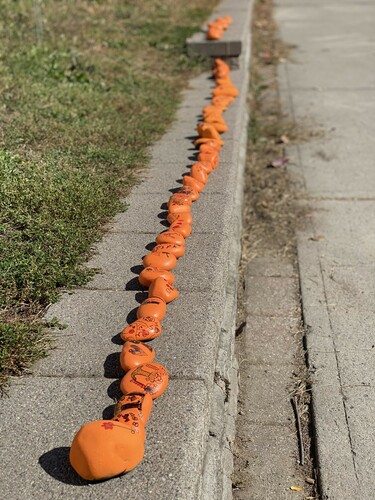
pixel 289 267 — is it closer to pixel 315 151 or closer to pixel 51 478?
pixel 315 151

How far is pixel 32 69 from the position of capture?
6203mm

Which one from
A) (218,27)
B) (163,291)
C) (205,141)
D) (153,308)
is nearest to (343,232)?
(205,141)

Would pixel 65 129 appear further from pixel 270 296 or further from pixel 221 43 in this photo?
pixel 221 43

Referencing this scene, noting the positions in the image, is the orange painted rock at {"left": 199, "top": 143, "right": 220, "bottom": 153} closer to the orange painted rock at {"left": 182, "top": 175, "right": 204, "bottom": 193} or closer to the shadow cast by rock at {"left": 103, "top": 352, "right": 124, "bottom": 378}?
the orange painted rock at {"left": 182, "top": 175, "right": 204, "bottom": 193}

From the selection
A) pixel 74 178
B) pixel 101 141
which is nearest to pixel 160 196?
pixel 74 178

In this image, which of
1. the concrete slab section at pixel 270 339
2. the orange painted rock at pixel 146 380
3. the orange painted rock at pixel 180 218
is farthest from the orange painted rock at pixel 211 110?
the orange painted rock at pixel 146 380

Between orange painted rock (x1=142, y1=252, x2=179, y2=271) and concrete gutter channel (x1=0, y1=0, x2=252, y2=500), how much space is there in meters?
0.06

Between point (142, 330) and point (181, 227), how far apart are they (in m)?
0.98

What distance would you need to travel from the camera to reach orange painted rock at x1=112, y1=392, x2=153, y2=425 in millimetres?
2293

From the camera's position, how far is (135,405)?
7.64ft

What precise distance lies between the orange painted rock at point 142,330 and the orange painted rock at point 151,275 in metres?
0.36

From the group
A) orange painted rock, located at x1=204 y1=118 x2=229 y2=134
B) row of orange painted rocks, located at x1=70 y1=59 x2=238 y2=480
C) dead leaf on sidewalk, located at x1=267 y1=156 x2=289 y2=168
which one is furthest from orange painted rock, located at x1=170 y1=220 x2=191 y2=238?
dead leaf on sidewalk, located at x1=267 y1=156 x2=289 y2=168

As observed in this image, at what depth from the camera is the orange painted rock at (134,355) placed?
8.38 feet

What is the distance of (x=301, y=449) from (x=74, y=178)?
209 cm
